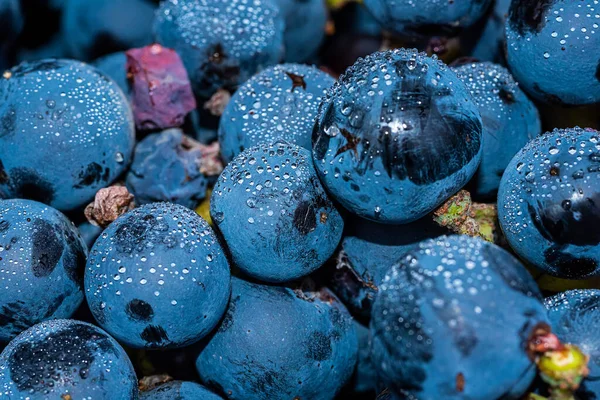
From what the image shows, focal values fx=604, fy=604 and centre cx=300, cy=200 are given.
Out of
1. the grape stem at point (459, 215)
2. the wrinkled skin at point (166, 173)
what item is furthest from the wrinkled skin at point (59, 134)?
the grape stem at point (459, 215)

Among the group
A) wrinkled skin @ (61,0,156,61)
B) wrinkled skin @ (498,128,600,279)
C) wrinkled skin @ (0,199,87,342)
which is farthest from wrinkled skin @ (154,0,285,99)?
wrinkled skin @ (498,128,600,279)

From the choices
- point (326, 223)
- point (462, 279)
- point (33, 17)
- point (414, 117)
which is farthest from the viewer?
point (33, 17)

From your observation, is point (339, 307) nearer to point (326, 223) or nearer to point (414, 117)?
point (326, 223)

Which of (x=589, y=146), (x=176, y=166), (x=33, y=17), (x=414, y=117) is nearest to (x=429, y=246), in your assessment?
(x=414, y=117)

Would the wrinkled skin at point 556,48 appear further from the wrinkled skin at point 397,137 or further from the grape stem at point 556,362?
the grape stem at point 556,362

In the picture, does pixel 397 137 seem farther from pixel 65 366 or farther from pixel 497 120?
pixel 65 366
